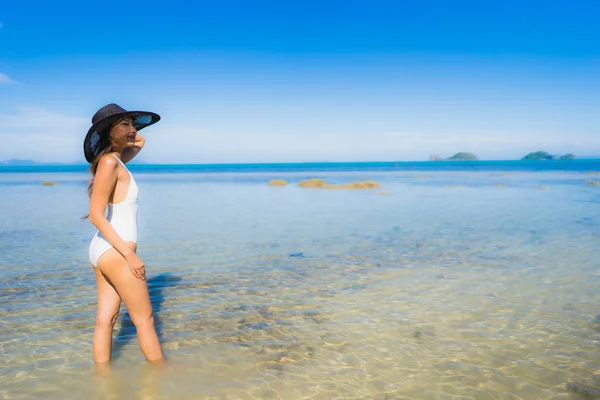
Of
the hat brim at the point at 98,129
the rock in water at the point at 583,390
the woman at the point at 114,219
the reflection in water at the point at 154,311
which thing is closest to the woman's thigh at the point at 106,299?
the woman at the point at 114,219

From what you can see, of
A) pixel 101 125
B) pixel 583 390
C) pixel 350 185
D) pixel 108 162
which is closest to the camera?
pixel 108 162

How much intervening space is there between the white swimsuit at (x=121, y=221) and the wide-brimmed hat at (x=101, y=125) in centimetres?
33

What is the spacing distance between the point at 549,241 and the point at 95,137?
14.0 metres

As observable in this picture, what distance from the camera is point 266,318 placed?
298 inches

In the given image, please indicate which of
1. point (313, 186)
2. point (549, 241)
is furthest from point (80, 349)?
point (313, 186)

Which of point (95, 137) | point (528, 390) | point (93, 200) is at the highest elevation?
point (95, 137)

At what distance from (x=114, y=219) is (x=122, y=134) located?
954 millimetres

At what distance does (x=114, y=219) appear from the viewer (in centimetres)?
479

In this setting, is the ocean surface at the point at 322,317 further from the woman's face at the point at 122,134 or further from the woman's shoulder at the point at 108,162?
the woman's face at the point at 122,134

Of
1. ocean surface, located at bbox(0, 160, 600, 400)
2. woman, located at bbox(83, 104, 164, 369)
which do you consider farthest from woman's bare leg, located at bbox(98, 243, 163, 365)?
ocean surface, located at bbox(0, 160, 600, 400)

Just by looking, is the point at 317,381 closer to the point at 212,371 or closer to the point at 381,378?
the point at 381,378

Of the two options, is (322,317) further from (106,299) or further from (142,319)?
(106,299)

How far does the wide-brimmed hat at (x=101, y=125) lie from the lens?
4.60 metres

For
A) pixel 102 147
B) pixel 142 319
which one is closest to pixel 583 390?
pixel 142 319
